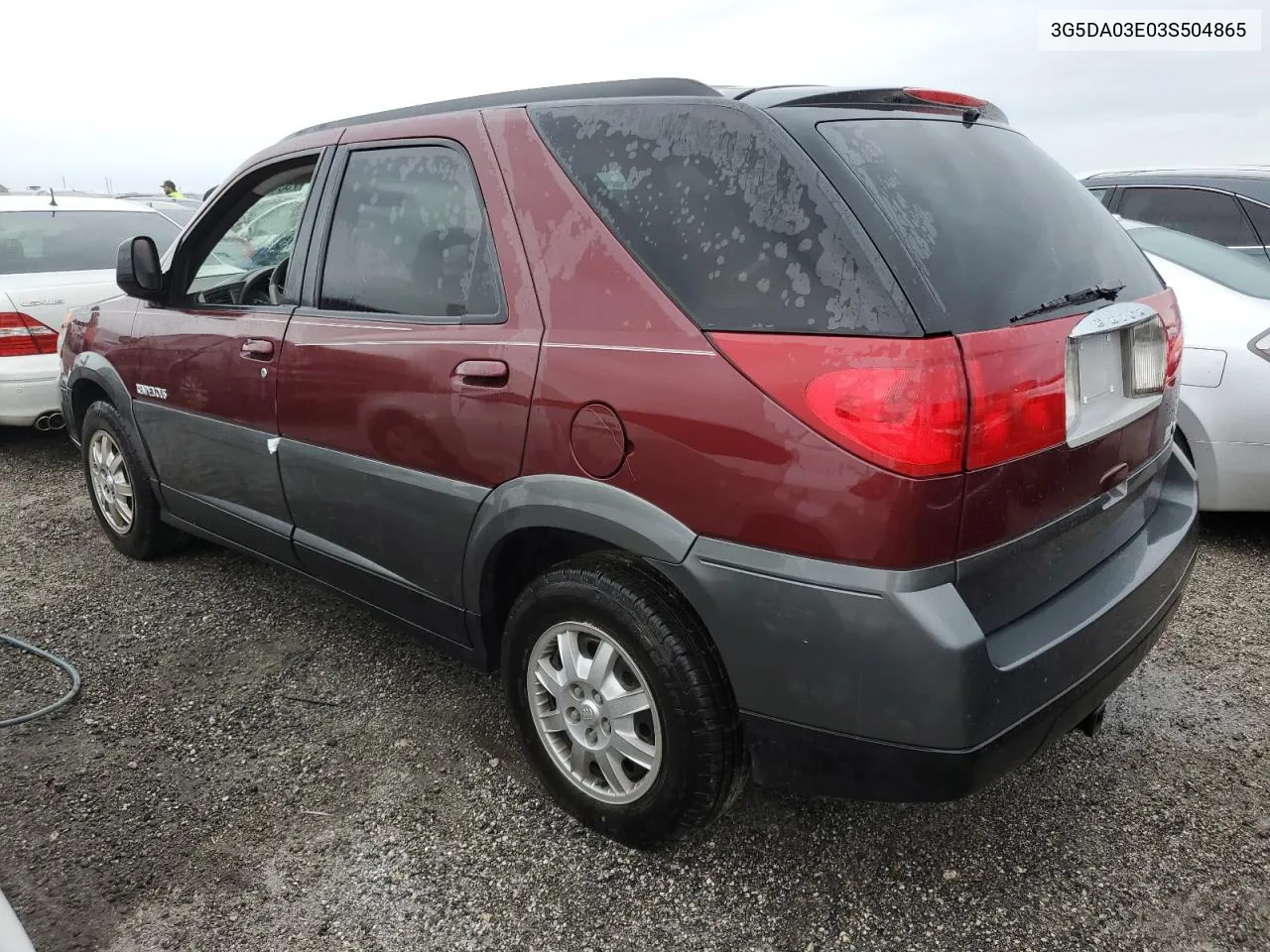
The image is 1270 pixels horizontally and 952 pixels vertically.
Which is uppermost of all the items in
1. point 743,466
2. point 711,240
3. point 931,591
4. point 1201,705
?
point 711,240

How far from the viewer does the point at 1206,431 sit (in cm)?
384

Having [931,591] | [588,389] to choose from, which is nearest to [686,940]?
[931,591]

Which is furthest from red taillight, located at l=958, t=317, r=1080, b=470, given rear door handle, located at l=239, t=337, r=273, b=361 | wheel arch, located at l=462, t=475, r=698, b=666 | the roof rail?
rear door handle, located at l=239, t=337, r=273, b=361

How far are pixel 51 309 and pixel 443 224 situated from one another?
13.5ft

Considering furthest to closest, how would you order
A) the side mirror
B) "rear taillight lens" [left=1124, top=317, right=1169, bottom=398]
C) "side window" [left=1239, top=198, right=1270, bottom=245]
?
"side window" [left=1239, top=198, right=1270, bottom=245] < the side mirror < "rear taillight lens" [left=1124, top=317, right=1169, bottom=398]

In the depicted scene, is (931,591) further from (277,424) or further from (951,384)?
(277,424)

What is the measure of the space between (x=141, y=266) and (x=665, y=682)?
2.56 m

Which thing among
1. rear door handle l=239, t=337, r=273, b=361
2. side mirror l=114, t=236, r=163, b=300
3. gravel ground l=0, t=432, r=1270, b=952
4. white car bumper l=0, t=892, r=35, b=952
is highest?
side mirror l=114, t=236, r=163, b=300

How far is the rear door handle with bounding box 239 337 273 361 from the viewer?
9.66 feet

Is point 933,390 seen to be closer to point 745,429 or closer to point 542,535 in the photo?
point 745,429

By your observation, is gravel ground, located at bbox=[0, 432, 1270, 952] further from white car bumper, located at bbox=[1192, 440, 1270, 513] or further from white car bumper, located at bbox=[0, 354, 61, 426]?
white car bumper, located at bbox=[0, 354, 61, 426]

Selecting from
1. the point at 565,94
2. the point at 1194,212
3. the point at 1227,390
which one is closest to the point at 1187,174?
the point at 1194,212

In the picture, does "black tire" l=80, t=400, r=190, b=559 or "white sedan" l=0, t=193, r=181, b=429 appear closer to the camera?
"black tire" l=80, t=400, r=190, b=559

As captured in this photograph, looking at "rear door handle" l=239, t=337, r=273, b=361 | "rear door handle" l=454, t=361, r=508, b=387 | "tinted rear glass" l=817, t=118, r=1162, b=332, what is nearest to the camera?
"tinted rear glass" l=817, t=118, r=1162, b=332
